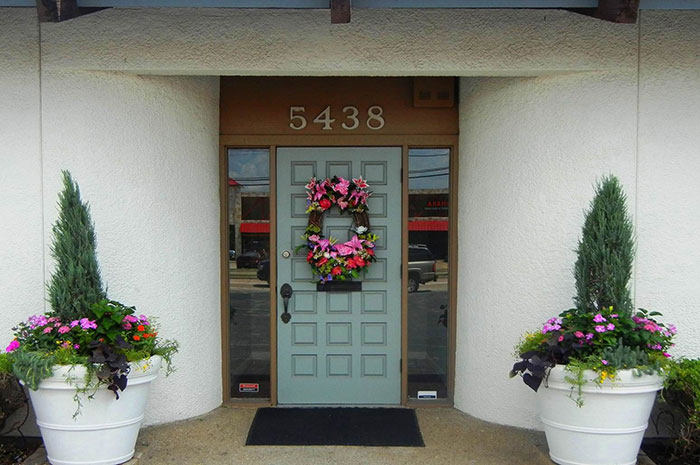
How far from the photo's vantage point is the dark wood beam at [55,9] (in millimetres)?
3676

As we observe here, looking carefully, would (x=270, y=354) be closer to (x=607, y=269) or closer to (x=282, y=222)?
(x=282, y=222)

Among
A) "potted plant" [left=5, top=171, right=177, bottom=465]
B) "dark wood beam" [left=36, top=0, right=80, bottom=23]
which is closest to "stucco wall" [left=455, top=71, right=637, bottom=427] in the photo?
"potted plant" [left=5, top=171, right=177, bottom=465]

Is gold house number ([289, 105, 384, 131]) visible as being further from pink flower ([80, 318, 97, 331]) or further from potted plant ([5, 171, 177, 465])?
pink flower ([80, 318, 97, 331])

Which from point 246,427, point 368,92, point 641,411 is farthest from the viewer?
point 368,92

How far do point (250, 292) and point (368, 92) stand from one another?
6.68ft

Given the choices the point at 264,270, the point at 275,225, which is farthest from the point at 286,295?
the point at 275,225

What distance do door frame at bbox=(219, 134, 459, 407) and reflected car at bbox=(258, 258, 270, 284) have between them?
0.24 ft

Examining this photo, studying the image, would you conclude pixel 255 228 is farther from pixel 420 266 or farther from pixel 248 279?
pixel 420 266

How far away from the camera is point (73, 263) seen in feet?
13.0

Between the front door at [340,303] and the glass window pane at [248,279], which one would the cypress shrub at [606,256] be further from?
the glass window pane at [248,279]

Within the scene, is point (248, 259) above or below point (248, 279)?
above

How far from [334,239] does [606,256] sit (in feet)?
7.18

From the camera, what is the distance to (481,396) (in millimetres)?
4895

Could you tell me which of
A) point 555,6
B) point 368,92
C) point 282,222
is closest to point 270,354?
point 282,222
